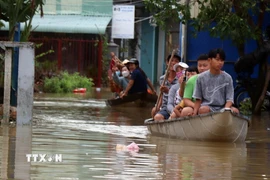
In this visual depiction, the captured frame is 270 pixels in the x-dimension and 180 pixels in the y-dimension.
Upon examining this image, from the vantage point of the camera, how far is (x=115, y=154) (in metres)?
10.1

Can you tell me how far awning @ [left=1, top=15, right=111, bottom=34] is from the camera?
112ft

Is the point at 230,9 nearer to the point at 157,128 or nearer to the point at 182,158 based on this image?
the point at 157,128

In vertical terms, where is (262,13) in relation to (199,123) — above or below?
above

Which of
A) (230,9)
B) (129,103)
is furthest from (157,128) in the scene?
(129,103)

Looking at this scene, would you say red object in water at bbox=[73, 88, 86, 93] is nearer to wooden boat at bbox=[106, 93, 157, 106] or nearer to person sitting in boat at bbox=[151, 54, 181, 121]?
wooden boat at bbox=[106, 93, 157, 106]

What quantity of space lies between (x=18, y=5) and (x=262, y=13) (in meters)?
6.70

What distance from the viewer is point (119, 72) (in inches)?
953

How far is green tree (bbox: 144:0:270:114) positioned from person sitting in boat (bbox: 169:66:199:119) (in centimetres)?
458

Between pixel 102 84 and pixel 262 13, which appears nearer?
pixel 262 13

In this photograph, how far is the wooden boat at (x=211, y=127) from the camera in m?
11.7

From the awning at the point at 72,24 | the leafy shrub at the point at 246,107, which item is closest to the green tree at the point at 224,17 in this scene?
the leafy shrub at the point at 246,107

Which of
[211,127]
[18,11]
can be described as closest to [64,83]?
[18,11]

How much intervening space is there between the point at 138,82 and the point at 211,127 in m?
10.4

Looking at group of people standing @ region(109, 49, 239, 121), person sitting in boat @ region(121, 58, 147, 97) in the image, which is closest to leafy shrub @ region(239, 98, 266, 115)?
person sitting in boat @ region(121, 58, 147, 97)
